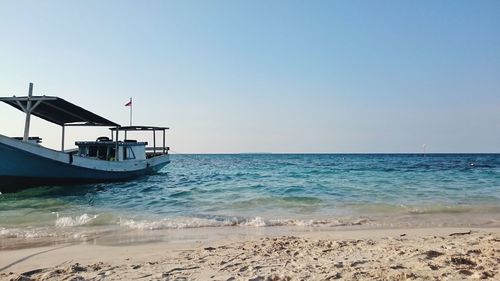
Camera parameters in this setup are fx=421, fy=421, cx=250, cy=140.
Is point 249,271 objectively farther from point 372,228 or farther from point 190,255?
point 372,228

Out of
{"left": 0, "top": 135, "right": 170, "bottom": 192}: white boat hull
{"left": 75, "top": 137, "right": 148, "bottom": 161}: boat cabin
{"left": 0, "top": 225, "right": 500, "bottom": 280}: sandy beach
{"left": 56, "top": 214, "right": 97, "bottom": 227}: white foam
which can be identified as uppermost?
{"left": 75, "top": 137, "right": 148, "bottom": 161}: boat cabin

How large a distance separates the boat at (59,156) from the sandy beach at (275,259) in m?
12.2

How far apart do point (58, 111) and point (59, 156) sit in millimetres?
2989

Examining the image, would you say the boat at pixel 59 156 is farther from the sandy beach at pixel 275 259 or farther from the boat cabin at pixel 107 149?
the sandy beach at pixel 275 259

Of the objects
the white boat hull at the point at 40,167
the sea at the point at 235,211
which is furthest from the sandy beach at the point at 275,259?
the white boat hull at the point at 40,167

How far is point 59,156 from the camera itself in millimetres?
19359

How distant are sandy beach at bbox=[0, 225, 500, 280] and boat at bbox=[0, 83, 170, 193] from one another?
12.2 m

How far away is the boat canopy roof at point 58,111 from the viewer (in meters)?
18.4

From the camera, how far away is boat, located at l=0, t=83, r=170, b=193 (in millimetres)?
18250

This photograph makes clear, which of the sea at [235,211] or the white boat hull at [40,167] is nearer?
the sea at [235,211]

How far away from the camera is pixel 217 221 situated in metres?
10.4

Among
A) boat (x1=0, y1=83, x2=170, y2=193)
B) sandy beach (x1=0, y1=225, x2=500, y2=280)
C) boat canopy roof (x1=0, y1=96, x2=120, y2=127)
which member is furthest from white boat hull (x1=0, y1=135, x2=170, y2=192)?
sandy beach (x1=0, y1=225, x2=500, y2=280)

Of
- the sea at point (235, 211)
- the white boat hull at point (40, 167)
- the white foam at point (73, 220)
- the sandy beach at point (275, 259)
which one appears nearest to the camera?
the sandy beach at point (275, 259)

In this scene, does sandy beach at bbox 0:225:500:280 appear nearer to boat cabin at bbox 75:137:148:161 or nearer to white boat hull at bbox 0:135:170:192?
white boat hull at bbox 0:135:170:192
